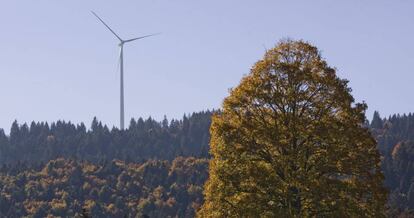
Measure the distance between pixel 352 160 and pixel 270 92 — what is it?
4926 millimetres

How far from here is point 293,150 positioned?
44.7 m

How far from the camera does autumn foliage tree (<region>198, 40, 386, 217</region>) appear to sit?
145 feet

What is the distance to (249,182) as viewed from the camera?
148 ft

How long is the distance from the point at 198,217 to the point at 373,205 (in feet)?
26.8

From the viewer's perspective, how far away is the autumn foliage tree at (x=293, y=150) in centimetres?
4434

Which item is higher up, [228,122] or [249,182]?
[228,122]

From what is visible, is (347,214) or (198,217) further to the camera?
(198,217)

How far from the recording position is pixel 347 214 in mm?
43906

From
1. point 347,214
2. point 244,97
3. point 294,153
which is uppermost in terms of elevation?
point 244,97

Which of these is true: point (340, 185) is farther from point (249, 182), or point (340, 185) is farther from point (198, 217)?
point (198, 217)

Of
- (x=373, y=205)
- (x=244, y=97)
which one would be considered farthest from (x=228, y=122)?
(x=373, y=205)

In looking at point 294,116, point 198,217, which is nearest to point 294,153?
point 294,116

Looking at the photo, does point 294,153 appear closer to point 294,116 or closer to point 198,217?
point 294,116

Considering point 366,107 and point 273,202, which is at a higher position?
point 366,107
